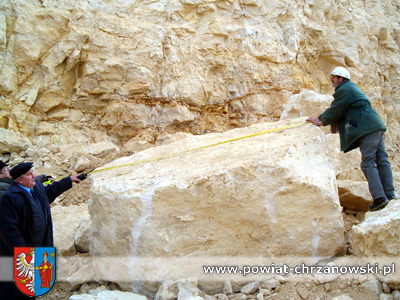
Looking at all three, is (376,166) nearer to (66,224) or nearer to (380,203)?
(380,203)

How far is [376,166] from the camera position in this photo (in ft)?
10.0

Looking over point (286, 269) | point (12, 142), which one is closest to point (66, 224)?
point (286, 269)

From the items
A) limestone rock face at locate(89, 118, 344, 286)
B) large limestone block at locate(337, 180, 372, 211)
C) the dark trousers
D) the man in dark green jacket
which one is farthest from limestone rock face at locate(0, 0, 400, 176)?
the dark trousers

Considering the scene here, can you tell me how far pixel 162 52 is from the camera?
778 centimetres

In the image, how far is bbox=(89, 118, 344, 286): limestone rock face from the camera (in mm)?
2574

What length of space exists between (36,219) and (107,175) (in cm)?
83

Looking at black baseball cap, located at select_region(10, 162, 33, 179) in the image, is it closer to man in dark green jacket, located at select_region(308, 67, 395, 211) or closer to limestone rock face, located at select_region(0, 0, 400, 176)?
man in dark green jacket, located at select_region(308, 67, 395, 211)

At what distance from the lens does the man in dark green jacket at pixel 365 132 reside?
294 cm

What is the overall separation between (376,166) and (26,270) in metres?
3.27

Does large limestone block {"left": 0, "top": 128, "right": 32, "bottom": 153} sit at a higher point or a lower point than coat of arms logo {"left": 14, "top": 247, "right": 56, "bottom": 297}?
lower

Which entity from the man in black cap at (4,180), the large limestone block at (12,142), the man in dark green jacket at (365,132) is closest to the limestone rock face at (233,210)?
the man in dark green jacket at (365,132)

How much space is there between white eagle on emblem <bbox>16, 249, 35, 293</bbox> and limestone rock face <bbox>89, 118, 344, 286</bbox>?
0.58 m

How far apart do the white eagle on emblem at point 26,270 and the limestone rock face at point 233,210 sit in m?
0.58

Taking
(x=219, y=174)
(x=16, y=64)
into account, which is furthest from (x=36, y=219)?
(x=16, y=64)
